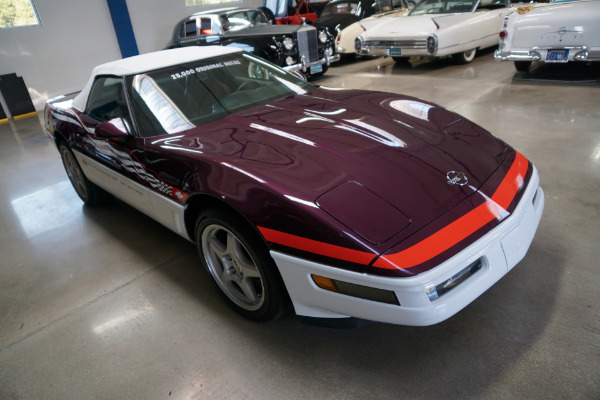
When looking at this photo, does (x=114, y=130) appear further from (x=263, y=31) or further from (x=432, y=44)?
(x=432, y=44)

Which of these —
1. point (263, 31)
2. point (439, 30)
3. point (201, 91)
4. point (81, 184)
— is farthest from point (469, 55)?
point (81, 184)

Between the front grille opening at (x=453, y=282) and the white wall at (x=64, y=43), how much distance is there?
935 cm

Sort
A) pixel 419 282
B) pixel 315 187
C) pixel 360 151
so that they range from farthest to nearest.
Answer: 1. pixel 360 151
2. pixel 315 187
3. pixel 419 282

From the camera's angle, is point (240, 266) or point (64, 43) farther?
point (64, 43)

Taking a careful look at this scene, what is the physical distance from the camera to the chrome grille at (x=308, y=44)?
270 inches

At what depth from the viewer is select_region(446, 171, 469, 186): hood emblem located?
1.66 metres

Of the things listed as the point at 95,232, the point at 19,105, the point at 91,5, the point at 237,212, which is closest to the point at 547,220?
the point at 237,212

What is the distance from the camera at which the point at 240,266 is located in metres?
1.87

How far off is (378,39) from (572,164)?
4867mm

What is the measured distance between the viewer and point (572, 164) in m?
3.14

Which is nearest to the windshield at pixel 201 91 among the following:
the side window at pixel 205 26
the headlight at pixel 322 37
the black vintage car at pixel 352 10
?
the headlight at pixel 322 37

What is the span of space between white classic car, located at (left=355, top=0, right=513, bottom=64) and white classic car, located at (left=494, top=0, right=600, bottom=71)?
1143mm

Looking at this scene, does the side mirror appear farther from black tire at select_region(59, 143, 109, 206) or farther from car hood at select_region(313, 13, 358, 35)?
car hood at select_region(313, 13, 358, 35)

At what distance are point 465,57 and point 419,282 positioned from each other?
23.4ft
